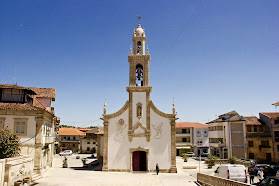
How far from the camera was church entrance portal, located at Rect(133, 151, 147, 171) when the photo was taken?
3020cm

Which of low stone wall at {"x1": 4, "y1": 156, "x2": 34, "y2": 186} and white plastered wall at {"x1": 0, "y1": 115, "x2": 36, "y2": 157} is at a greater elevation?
white plastered wall at {"x1": 0, "y1": 115, "x2": 36, "y2": 157}

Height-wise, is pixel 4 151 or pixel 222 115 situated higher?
pixel 222 115

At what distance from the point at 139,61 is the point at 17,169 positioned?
19475 mm

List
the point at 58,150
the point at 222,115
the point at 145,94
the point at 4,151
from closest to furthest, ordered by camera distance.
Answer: the point at 4,151, the point at 145,94, the point at 222,115, the point at 58,150

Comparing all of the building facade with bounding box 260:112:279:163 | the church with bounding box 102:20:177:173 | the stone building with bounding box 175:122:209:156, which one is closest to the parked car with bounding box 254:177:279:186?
the church with bounding box 102:20:177:173

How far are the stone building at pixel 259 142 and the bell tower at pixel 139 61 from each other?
25.6 metres

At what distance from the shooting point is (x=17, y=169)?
1986 cm

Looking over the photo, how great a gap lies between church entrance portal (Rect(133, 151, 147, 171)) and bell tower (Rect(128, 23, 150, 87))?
9.07m

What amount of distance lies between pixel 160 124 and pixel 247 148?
23.5 metres

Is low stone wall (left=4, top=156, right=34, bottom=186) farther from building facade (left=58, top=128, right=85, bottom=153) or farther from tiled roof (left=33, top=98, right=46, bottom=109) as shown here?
building facade (left=58, top=128, right=85, bottom=153)

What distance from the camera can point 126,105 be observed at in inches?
1240

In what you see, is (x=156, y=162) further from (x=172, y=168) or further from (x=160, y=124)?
(x=160, y=124)

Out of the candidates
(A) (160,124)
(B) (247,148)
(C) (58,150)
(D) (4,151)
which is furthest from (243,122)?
(C) (58,150)

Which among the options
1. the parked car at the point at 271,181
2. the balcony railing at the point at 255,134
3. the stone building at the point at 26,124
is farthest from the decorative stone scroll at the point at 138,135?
the balcony railing at the point at 255,134
